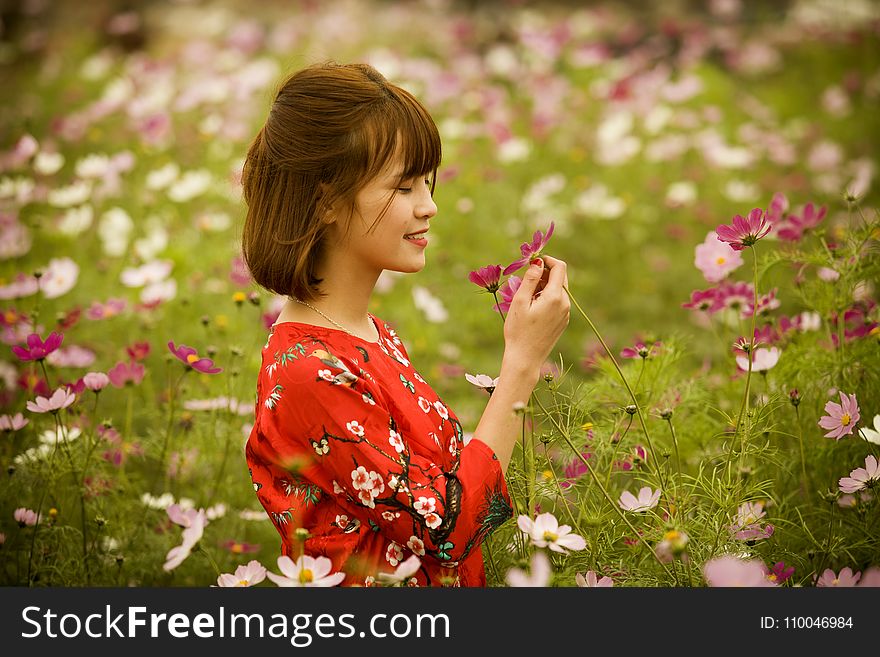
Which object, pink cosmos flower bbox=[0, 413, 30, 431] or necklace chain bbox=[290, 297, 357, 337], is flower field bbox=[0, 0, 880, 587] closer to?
pink cosmos flower bbox=[0, 413, 30, 431]

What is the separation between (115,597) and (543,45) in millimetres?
3811

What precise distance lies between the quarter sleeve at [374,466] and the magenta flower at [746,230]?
440mm

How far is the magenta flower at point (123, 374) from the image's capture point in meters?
1.85

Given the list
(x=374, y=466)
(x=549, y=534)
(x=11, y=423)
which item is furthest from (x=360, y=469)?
(x=11, y=423)

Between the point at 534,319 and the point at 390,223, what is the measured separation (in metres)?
0.25

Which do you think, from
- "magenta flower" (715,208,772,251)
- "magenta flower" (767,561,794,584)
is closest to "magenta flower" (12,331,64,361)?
"magenta flower" (715,208,772,251)

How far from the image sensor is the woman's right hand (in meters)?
1.25

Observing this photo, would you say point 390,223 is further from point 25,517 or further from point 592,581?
point 25,517

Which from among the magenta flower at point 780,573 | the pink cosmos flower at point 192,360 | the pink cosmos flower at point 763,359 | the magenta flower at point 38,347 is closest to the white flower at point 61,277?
the magenta flower at point 38,347

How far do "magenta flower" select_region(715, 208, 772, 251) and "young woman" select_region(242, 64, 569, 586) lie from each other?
0.23 meters

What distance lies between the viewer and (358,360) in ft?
4.26

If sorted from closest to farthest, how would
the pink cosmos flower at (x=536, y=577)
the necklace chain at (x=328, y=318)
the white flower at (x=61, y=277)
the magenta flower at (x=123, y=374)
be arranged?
the pink cosmos flower at (x=536, y=577)
the necklace chain at (x=328, y=318)
the magenta flower at (x=123, y=374)
the white flower at (x=61, y=277)

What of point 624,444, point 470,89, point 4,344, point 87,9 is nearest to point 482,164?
point 470,89

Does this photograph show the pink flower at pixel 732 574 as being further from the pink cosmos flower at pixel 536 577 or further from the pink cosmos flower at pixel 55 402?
→ the pink cosmos flower at pixel 55 402
